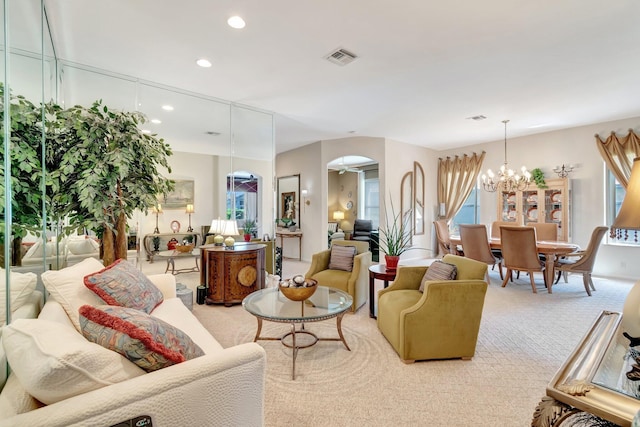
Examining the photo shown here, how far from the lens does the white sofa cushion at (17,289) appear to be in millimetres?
1471

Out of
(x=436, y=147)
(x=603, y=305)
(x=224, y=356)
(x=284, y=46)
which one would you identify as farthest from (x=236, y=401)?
(x=436, y=147)

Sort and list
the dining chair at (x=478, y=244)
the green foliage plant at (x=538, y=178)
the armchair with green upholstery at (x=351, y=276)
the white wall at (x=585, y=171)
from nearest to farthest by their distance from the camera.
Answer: the armchair with green upholstery at (x=351, y=276), the dining chair at (x=478, y=244), the white wall at (x=585, y=171), the green foliage plant at (x=538, y=178)

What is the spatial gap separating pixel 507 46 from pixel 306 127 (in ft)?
11.8

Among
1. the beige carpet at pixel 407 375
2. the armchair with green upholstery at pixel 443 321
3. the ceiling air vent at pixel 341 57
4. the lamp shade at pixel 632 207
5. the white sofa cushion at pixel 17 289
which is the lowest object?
the beige carpet at pixel 407 375

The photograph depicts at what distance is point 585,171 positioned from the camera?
5703mm

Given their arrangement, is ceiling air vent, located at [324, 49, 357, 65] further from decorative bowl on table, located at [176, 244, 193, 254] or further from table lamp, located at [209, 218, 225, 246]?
decorative bowl on table, located at [176, 244, 193, 254]

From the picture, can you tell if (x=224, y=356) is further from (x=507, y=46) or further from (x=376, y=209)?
(x=376, y=209)

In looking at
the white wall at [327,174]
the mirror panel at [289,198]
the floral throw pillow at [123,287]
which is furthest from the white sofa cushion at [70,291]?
the mirror panel at [289,198]

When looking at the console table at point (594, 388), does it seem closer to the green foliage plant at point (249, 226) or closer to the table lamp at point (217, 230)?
the table lamp at point (217, 230)

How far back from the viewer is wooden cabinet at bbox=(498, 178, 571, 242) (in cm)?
584

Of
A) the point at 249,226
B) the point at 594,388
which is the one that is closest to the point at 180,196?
the point at 249,226

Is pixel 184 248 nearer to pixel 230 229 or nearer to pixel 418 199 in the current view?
pixel 230 229

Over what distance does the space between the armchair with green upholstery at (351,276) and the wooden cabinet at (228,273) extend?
2.80 feet

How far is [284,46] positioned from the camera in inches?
116
